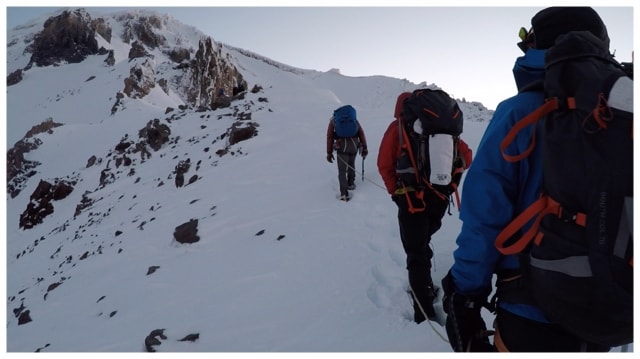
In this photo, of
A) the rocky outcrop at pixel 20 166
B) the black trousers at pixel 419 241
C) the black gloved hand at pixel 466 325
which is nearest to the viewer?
the black gloved hand at pixel 466 325

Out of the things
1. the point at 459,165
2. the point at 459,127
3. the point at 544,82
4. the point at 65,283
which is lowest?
the point at 65,283

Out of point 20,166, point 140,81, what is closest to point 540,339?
point 20,166

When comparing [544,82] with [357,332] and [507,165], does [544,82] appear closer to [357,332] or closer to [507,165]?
[507,165]

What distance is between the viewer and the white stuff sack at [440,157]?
12.0 feet

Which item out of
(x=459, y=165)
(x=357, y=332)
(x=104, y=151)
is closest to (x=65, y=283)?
(x=357, y=332)

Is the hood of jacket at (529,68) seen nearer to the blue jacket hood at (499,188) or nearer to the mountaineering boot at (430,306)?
the blue jacket hood at (499,188)

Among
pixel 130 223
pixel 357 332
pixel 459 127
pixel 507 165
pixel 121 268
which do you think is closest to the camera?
pixel 507 165

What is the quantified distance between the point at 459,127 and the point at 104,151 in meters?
22.3

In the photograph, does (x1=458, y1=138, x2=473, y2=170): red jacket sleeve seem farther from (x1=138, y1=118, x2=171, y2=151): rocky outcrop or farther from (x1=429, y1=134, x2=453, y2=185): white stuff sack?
(x1=138, y1=118, x2=171, y2=151): rocky outcrop

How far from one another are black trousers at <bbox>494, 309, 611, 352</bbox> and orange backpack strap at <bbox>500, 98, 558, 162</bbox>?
833 mm

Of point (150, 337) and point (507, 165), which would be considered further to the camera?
point (150, 337)

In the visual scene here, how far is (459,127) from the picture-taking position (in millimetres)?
3693

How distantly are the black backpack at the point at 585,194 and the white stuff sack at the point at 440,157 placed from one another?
1861 mm

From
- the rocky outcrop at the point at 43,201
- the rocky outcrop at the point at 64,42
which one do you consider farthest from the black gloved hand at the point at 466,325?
the rocky outcrop at the point at 64,42
